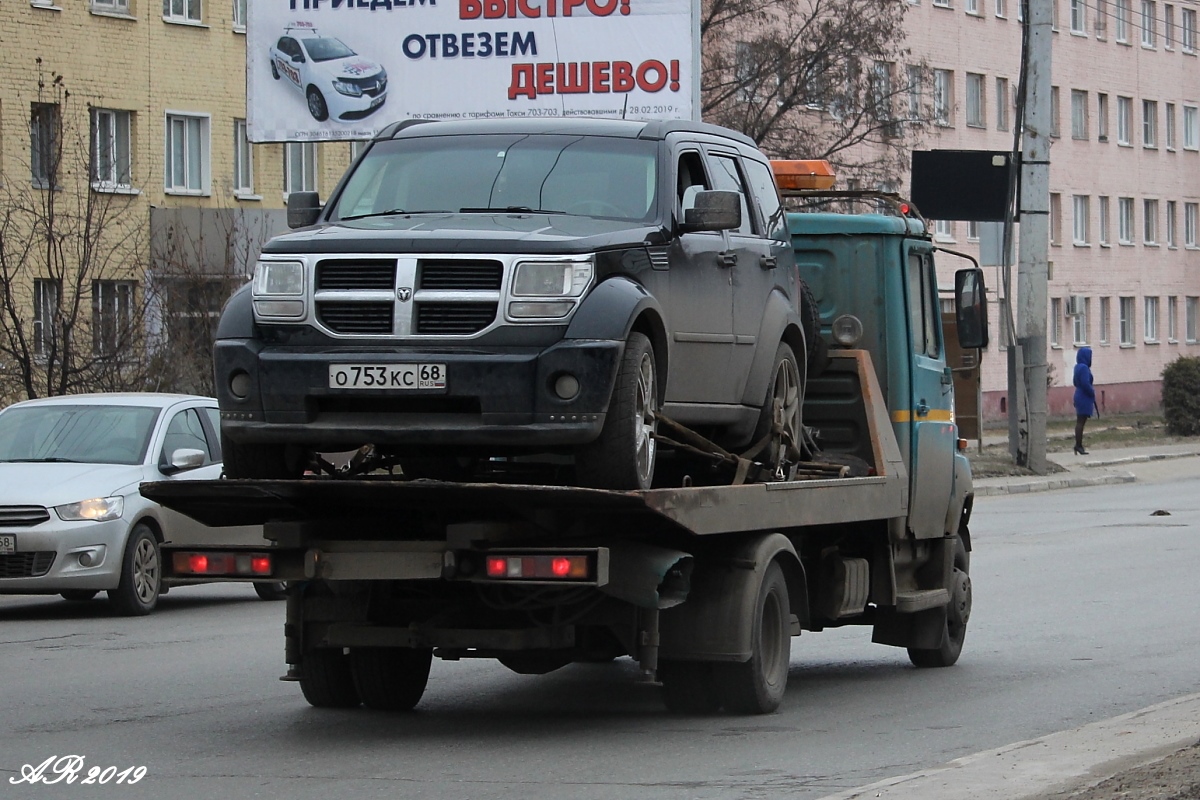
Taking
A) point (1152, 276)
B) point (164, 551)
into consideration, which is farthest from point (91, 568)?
point (1152, 276)

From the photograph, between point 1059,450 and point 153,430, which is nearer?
point 153,430

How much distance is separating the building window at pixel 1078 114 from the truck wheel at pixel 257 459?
63.7m

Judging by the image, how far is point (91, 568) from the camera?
1493 centimetres

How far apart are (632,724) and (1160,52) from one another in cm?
6934

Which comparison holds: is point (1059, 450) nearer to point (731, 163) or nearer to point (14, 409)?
point (14, 409)

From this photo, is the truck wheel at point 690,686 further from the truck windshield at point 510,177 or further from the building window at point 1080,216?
the building window at point 1080,216

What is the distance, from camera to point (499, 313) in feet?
27.5

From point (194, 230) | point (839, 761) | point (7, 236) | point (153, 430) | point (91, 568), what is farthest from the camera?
point (194, 230)

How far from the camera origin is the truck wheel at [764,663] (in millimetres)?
9438

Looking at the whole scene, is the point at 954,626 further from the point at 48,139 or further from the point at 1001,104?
the point at 1001,104

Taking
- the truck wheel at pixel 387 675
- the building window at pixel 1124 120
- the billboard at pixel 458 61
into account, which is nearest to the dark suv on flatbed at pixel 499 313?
the truck wheel at pixel 387 675

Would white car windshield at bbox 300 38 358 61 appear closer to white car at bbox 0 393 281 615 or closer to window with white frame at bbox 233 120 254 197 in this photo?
white car at bbox 0 393 281 615

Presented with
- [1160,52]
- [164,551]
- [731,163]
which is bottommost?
[164,551]

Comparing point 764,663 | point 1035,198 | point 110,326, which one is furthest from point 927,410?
point 1035,198
